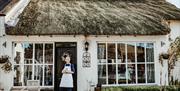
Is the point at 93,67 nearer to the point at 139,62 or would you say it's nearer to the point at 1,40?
the point at 139,62

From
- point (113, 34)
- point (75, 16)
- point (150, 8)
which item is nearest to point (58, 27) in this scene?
point (75, 16)

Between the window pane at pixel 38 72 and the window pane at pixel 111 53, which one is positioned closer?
the window pane at pixel 38 72

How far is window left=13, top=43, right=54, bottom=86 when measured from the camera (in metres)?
16.5

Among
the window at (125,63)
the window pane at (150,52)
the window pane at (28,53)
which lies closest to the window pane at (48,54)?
the window pane at (28,53)

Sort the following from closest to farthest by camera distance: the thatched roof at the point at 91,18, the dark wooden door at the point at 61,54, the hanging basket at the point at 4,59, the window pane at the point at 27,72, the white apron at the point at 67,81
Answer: the white apron at the point at 67,81, the hanging basket at the point at 4,59, the thatched roof at the point at 91,18, the window pane at the point at 27,72, the dark wooden door at the point at 61,54

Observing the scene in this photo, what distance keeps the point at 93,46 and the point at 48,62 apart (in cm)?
225

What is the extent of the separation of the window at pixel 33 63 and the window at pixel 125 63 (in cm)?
238

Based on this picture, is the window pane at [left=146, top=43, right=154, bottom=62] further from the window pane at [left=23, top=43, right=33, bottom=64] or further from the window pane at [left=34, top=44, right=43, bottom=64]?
the window pane at [left=23, top=43, right=33, bottom=64]

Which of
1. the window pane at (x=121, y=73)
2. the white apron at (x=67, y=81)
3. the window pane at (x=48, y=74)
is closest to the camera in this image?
the white apron at (x=67, y=81)

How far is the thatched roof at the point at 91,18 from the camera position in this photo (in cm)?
1623

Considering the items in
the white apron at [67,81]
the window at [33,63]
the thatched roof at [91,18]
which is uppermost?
the thatched roof at [91,18]

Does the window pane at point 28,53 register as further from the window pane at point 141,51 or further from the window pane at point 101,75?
the window pane at point 141,51

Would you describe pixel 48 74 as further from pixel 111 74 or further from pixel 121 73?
pixel 121 73

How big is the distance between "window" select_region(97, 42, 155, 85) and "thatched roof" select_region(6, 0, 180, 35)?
2.92 ft
